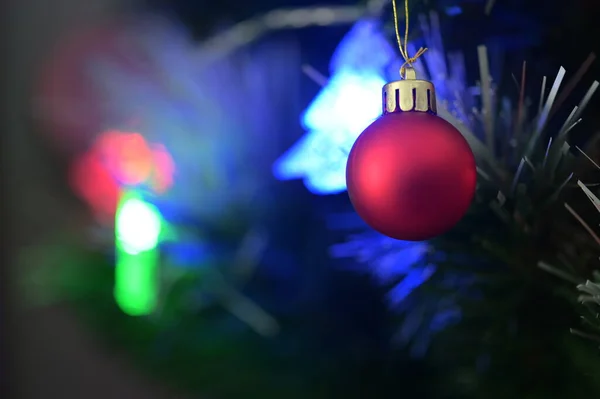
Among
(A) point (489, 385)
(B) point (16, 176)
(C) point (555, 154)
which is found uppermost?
(B) point (16, 176)

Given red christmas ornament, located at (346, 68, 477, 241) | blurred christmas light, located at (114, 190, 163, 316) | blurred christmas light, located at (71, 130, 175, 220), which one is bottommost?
red christmas ornament, located at (346, 68, 477, 241)

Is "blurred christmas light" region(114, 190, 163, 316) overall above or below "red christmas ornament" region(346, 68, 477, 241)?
above

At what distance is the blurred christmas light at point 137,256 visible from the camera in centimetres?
54

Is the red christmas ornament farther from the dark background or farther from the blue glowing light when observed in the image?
the dark background

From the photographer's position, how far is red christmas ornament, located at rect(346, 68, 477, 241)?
0.27 metres

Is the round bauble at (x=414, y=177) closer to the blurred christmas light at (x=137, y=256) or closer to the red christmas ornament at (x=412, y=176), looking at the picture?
the red christmas ornament at (x=412, y=176)

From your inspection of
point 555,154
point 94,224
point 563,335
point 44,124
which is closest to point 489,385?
point 563,335

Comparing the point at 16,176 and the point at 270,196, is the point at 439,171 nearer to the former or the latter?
the point at 270,196

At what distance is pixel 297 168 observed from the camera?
500 millimetres

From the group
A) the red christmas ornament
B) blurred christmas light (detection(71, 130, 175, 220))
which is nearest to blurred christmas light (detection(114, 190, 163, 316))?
blurred christmas light (detection(71, 130, 175, 220))

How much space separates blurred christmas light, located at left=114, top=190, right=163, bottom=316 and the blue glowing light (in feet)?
0.59

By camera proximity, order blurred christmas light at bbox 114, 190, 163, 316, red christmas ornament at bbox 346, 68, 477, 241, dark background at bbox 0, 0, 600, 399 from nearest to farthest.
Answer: red christmas ornament at bbox 346, 68, 477, 241, blurred christmas light at bbox 114, 190, 163, 316, dark background at bbox 0, 0, 600, 399

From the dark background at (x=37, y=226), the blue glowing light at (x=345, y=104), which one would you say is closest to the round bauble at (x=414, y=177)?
the blue glowing light at (x=345, y=104)

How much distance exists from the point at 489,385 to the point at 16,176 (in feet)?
1.94
